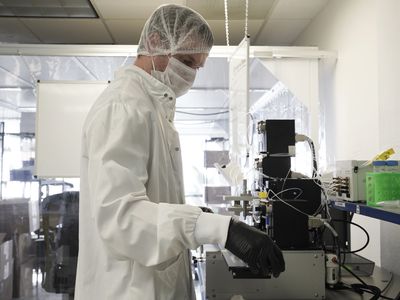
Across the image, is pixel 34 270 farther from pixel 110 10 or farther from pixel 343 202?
pixel 343 202

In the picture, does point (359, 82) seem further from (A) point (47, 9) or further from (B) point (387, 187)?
(A) point (47, 9)

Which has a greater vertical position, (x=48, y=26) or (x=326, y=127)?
(x=48, y=26)

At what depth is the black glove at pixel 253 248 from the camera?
2.40 feet

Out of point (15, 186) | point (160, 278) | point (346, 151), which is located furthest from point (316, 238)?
point (15, 186)

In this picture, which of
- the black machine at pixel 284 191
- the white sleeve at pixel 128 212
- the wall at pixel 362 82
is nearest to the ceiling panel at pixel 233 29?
the wall at pixel 362 82

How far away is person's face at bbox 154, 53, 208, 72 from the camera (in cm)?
105

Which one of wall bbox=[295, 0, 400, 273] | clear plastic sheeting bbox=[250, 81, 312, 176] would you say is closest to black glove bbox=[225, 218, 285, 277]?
wall bbox=[295, 0, 400, 273]

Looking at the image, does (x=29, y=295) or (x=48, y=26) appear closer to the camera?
(x=29, y=295)

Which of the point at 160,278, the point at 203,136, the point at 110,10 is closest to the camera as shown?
the point at 160,278

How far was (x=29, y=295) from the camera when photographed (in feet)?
10.4

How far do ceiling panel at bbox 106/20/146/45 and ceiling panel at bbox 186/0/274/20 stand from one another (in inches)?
23.3

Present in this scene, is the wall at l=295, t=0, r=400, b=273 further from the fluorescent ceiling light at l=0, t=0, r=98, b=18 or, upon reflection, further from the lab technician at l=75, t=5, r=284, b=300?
the fluorescent ceiling light at l=0, t=0, r=98, b=18

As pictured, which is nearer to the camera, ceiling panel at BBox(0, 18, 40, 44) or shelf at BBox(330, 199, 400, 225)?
shelf at BBox(330, 199, 400, 225)

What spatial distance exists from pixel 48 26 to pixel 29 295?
2501mm
